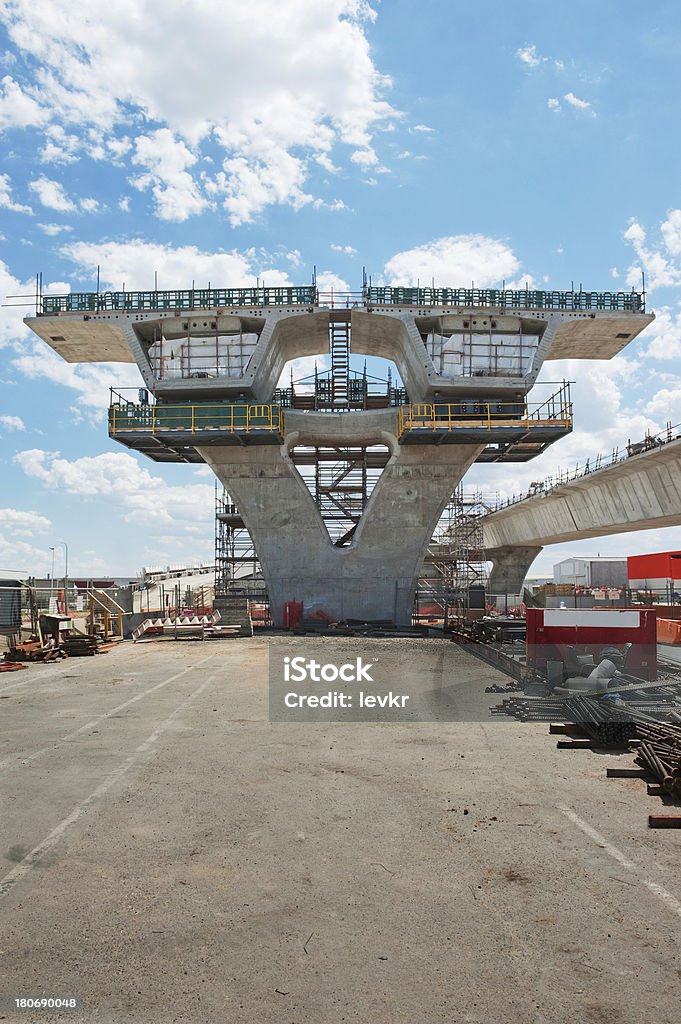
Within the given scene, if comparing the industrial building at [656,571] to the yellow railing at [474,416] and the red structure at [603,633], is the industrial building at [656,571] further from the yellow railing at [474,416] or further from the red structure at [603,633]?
the red structure at [603,633]

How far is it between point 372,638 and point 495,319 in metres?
16.0

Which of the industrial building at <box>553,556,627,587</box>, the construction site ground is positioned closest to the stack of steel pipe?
the construction site ground

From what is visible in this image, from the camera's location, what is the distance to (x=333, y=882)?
5918mm

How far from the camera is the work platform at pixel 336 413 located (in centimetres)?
3269

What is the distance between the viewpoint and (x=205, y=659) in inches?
A: 887

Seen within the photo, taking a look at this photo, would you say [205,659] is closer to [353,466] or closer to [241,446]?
[241,446]

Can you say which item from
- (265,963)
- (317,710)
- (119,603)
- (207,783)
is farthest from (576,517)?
(265,963)

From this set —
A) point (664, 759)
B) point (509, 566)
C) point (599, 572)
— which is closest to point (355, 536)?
point (664, 759)

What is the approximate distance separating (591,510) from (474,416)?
1364cm

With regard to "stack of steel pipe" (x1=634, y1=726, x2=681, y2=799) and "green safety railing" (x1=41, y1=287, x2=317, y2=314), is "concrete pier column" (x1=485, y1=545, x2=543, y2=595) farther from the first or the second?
"stack of steel pipe" (x1=634, y1=726, x2=681, y2=799)

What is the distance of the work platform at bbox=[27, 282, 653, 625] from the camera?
32.7 metres

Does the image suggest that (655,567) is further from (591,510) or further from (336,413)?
(336,413)

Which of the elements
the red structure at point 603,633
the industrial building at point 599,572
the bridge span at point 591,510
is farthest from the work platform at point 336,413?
the industrial building at point 599,572

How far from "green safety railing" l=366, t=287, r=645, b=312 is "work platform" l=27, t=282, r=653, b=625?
0.21 ft
